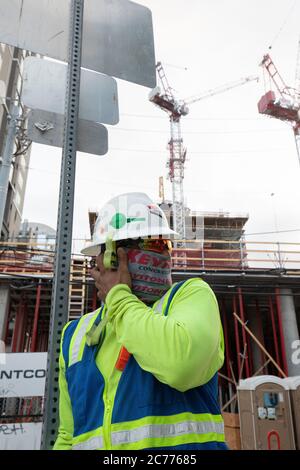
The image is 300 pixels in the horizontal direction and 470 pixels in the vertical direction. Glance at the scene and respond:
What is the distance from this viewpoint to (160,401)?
1.18m

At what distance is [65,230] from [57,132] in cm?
63

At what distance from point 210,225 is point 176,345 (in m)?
33.3

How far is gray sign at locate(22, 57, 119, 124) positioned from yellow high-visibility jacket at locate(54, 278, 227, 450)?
1.22 meters

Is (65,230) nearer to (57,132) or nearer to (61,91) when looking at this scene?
(57,132)

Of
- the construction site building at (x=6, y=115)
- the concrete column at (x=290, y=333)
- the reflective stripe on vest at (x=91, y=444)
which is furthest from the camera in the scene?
the construction site building at (x=6, y=115)

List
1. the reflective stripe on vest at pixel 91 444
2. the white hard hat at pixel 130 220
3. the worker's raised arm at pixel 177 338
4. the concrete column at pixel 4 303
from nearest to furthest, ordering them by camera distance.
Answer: the worker's raised arm at pixel 177 338
the reflective stripe on vest at pixel 91 444
the white hard hat at pixel 130 220
the concrete column at pixel 4 303

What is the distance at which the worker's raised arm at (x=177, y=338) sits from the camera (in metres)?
1.04

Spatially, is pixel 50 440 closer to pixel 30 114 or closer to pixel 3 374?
pixel 30 114

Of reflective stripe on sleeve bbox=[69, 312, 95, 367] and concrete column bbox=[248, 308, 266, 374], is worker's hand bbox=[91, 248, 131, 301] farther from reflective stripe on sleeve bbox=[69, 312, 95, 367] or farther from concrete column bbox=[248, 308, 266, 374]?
concrete column bbox=[248, 308, 266, 374]

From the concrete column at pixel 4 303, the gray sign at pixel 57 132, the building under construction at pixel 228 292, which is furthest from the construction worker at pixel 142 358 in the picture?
the concrete column at pixel 4 303

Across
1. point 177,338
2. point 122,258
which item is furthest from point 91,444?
point 122,258

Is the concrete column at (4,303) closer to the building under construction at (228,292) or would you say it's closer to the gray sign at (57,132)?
the building under construction at (228,292)

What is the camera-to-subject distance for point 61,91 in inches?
80.4

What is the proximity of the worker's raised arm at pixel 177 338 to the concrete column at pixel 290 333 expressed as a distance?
12.5m
